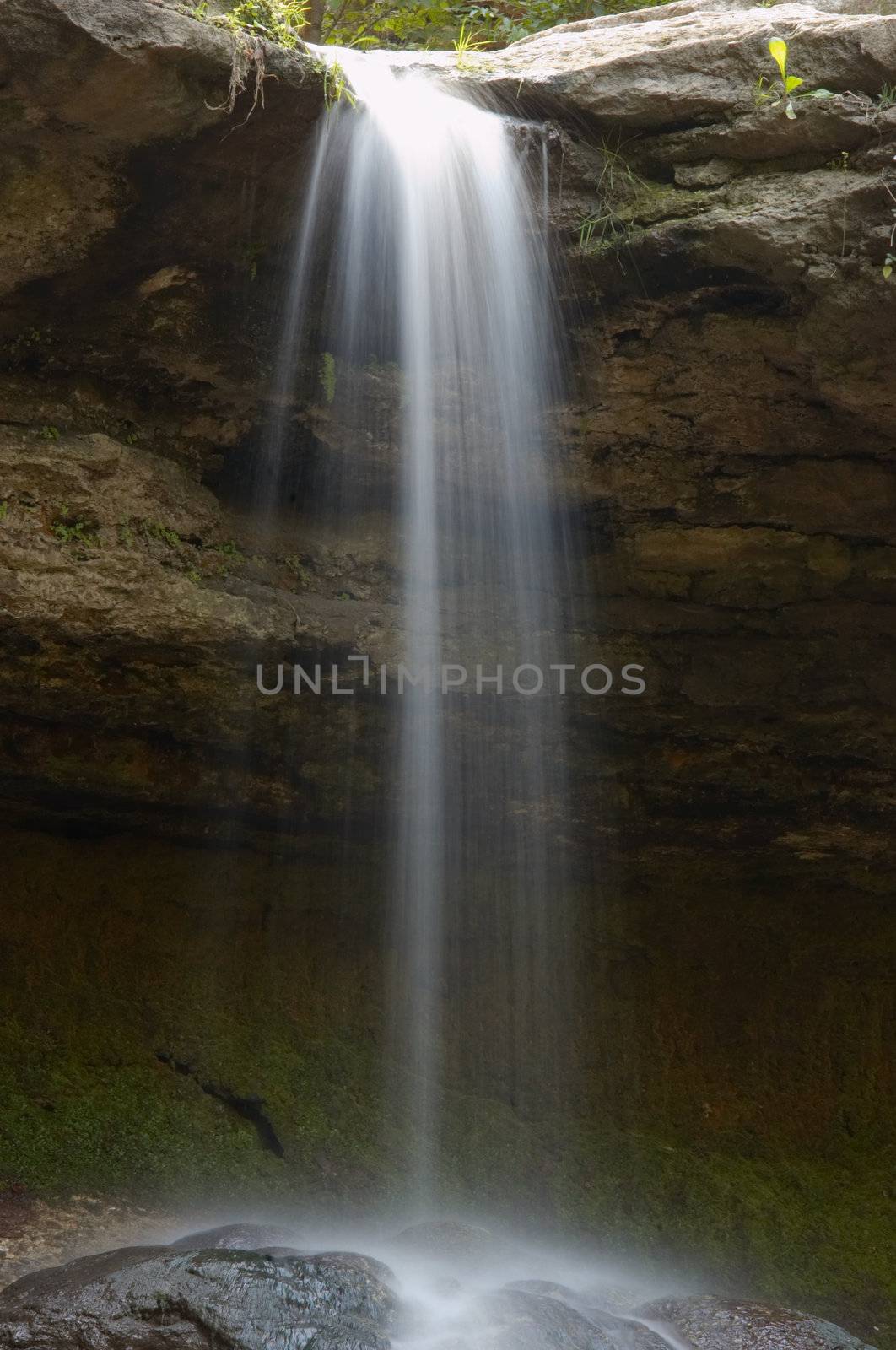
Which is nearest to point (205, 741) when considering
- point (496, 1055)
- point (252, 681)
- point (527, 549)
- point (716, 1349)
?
point (252, 681)

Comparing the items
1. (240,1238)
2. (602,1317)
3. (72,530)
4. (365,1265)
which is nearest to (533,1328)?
(602,1317)

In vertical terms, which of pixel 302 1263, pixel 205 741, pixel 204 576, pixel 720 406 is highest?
pixel 720 406

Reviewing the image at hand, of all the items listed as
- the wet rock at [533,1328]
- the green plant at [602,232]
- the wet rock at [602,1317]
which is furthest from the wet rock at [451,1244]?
the green plant at [602,232]

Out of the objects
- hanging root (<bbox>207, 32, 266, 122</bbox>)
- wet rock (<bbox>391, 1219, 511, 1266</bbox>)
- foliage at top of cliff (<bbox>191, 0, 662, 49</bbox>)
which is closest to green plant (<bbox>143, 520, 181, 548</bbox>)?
hanging root (<bbox>207, 32, 266, 122</bbox>)

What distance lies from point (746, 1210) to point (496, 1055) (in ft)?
5.12

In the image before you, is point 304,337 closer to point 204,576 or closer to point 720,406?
point 204,576

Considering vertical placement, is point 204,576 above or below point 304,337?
below

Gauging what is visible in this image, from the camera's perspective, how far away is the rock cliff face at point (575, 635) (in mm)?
4418

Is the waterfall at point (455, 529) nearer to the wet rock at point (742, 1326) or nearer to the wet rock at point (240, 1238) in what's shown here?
the wet rock at point (240, 1238)

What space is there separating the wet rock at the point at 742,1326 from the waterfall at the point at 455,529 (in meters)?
1.59

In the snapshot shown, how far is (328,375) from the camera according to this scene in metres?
5.21

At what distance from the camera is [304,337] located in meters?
5.11

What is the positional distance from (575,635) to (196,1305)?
3.61m

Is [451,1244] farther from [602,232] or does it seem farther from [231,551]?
[602,232]
